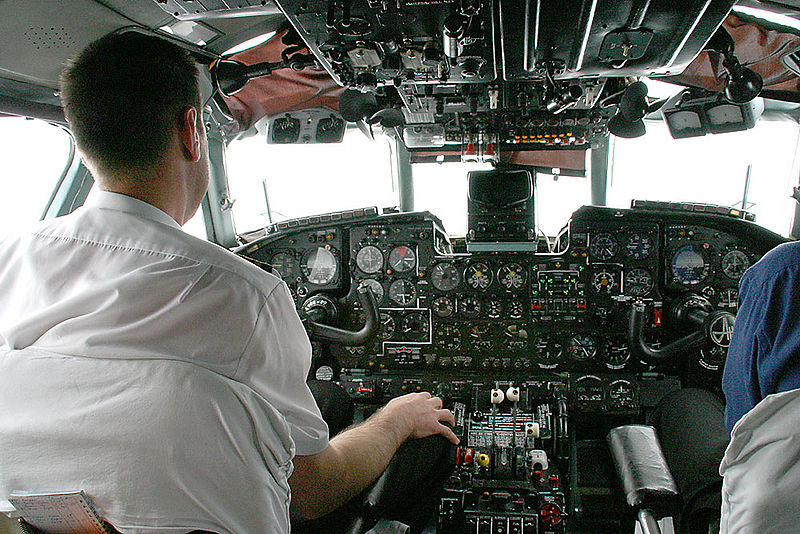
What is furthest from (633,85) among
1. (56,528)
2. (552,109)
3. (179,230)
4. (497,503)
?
(56,528)

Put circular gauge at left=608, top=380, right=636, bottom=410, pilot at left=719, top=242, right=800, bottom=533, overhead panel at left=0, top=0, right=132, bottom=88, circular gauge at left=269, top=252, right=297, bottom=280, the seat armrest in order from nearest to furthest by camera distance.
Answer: pilot at left=719, top=242, right=800, bottom=533 < the seat armrest < overhead panel at left=0, top=0, right=132, bottom=88 < circular gauge at left=608, top=380, right=636, bottom=410 < circular gauge at left=269, top=252, right=297, bottom=280

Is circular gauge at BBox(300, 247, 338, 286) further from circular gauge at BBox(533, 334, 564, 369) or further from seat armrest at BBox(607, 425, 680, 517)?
seat armrest at BBox(607, 425, 680, 517)

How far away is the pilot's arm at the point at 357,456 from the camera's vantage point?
1175mm

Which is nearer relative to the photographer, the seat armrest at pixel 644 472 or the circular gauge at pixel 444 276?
the seat armrest at pixel 644 472

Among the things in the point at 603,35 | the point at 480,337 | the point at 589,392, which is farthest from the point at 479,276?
the point at 603,35

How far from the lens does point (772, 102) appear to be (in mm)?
4043

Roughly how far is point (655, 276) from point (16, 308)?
392 centimetres

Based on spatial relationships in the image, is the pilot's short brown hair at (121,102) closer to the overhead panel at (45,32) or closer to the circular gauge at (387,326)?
the overhead panel at (45,32)

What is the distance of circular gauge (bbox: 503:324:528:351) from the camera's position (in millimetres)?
4082

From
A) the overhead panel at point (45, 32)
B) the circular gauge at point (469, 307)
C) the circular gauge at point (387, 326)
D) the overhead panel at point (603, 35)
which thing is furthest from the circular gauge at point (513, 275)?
the overhead panel at point (45, 32)

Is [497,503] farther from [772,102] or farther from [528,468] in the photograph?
[772,102]

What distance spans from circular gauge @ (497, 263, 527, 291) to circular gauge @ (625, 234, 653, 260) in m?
0.77

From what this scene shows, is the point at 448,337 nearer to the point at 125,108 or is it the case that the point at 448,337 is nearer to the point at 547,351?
the point at 547,351

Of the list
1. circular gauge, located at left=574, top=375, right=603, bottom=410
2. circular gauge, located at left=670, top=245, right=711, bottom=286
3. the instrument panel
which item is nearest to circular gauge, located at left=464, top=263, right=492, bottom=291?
the instrument panel
